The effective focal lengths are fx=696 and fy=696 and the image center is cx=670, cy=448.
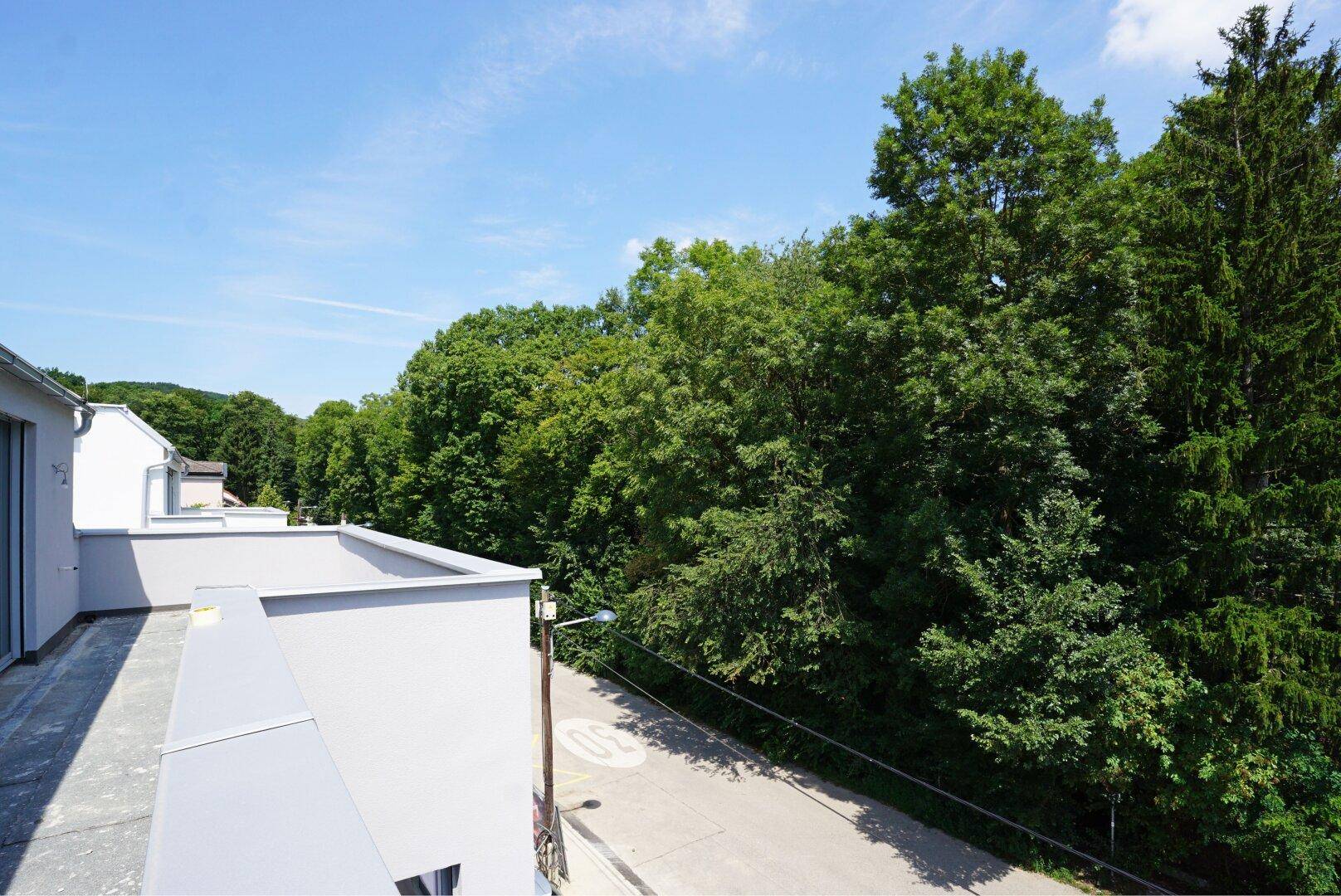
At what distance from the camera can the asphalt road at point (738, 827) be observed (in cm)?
1035

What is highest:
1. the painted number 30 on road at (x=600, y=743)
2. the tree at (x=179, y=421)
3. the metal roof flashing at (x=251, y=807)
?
the tree at (x=179, y=421)

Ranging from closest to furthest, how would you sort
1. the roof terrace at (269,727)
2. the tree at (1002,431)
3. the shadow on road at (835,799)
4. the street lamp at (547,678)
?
the roof terrace at (269,727) → the tree at (1002,431) → the shadow on road at (835,799) → the street lamp at (547,678)

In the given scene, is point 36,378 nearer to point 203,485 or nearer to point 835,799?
point 835,799

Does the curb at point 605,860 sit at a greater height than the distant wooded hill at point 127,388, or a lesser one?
lesser

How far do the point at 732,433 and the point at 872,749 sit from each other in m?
6.70

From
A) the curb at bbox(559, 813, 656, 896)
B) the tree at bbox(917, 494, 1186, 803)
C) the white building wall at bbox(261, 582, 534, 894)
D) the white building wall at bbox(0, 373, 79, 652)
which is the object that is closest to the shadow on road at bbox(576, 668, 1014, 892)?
the tree at bbox(917, 494, 1186, 803)

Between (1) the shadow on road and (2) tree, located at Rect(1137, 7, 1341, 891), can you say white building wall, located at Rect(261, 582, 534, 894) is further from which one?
(2) tree, located at Rect(1137, 7, 1341, 891)

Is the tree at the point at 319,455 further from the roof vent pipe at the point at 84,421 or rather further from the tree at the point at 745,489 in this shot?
the roof vent pipe at the point at 84,421

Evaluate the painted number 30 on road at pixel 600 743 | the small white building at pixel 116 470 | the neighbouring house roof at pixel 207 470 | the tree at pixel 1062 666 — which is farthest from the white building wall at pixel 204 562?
the neighbouring house roof at pixel 207 470

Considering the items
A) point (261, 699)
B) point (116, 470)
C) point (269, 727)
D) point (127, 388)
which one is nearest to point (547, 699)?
point (261, 699)

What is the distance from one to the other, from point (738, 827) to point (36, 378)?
11.5m

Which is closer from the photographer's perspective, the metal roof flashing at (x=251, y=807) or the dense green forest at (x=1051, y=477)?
the metal roof flashing at (x=251, y=807)

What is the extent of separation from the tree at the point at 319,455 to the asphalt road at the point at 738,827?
45.4 m

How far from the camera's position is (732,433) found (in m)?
14.4
